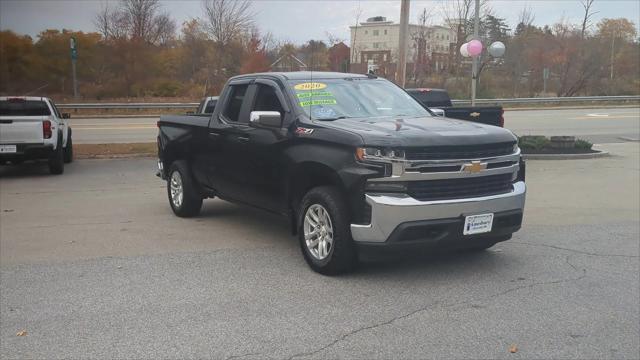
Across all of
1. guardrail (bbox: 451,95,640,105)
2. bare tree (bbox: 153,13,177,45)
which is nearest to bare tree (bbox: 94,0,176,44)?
bare tree (bbox: 153,13,177,45)

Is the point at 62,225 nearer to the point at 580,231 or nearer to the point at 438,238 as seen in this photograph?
the point at 438,238

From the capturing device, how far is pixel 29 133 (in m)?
12.4

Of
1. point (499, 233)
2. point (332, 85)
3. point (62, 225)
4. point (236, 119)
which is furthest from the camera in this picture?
point (62, 225)

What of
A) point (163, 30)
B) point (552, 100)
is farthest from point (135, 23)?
point (552, 100)

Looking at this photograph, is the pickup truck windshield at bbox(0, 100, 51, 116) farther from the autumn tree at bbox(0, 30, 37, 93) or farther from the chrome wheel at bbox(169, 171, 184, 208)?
the autumn tree at bbox(0, 30, 37, 93)

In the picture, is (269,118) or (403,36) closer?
(269,118)

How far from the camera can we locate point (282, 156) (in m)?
6.11

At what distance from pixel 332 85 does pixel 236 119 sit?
4.17 ft

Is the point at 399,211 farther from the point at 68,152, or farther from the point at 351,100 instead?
the point at 68,152

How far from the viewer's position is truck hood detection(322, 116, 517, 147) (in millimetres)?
5121

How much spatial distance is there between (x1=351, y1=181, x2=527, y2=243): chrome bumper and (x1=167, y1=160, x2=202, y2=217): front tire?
139 inches

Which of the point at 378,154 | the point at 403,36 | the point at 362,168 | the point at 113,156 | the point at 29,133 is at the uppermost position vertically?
the point at 403,36

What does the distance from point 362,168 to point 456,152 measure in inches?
32.5

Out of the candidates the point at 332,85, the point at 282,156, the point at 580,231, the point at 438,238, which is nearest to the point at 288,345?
the point at 438,238
